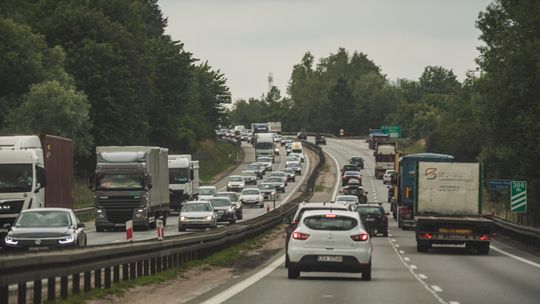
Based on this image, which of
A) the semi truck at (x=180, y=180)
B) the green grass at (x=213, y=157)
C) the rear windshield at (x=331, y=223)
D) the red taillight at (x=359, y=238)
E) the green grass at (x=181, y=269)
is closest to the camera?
the green grass at (x=181, y=269)

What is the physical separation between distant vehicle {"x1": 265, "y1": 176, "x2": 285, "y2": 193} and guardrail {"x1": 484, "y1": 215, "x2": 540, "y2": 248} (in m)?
51.5

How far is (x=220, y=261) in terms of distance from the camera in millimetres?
33844

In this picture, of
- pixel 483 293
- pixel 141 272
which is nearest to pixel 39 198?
pixel 141 272

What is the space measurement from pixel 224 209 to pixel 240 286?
40.5 meters

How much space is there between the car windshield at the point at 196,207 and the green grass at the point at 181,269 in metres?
6.14

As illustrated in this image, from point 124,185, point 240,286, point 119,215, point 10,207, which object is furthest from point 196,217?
point 240,286

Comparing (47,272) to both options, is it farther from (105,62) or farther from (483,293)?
(105,62)

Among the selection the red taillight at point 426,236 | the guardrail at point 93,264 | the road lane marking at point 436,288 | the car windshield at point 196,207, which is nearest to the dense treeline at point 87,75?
the car windshield at point 196,207

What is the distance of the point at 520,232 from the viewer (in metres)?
49.6

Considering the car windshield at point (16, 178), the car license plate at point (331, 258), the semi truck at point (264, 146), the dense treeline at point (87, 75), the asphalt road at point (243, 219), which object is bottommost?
the asphalt road at point (243, 219)

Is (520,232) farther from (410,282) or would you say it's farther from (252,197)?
(252,197)

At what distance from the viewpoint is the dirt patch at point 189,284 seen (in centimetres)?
2142

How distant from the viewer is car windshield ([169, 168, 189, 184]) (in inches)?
2975

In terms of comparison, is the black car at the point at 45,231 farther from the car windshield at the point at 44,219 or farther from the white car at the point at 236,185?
the white car at the point at 236,185
